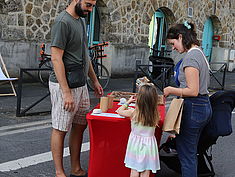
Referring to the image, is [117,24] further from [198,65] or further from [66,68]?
[198,65]

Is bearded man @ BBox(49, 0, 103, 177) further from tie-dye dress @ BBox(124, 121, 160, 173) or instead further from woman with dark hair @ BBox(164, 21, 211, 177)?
woman with dark hair @ BBox(164, 21, 211, 177)

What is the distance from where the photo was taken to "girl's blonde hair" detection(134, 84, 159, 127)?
335 centimetres

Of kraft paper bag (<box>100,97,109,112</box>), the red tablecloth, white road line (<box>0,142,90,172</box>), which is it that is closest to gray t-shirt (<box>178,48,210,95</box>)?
the red tablecloth

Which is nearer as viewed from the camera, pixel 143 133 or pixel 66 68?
pixel 143 133

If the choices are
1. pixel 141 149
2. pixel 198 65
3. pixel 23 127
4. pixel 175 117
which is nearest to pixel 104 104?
pixel 141 149

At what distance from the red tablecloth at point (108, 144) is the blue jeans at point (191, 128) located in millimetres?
245

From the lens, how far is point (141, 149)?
11.1 feet

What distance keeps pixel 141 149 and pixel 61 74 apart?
1052 mm

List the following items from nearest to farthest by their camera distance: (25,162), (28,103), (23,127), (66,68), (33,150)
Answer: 1. (66,68)
2. (25,162)
3. (33,150)
4. (23,127)
5. (28,103)

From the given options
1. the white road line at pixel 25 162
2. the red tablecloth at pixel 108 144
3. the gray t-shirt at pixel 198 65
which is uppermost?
the gray t-shirt at pixel 198 65

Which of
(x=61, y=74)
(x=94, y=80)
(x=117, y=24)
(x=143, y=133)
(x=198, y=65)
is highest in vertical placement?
(x=117, y=24)

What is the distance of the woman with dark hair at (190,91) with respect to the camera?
339 cm

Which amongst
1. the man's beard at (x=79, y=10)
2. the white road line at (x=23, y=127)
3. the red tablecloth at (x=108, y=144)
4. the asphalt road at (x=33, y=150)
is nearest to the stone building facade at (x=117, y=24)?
the asphalt road at (x=33, y=150)

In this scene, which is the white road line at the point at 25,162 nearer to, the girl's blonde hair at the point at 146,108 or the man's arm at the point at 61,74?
the man's arm at the point at 61,74
